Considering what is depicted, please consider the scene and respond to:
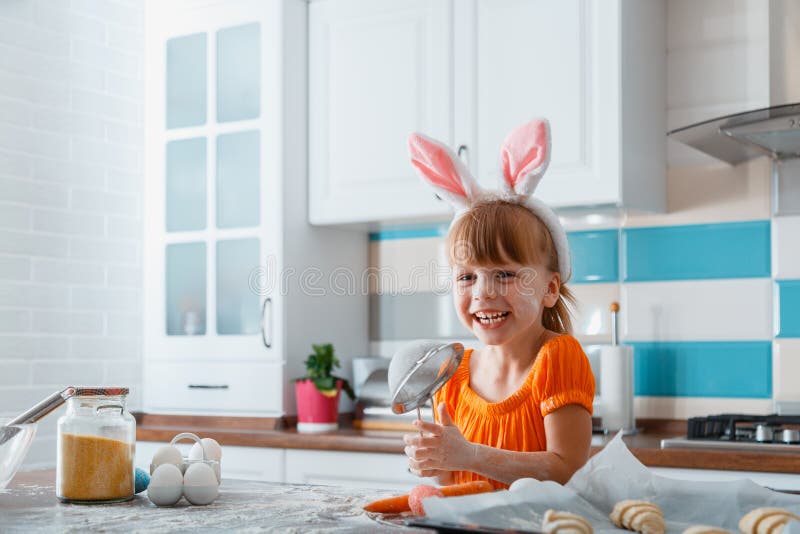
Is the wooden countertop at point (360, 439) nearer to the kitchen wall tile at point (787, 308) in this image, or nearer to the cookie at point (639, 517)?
the kitchen wall tile at point (787, 308)

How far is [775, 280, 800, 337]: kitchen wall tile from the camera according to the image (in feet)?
9.14

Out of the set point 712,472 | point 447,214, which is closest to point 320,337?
point 447,214

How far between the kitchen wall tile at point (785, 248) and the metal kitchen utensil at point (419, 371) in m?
1.67

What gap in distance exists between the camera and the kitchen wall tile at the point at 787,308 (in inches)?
110

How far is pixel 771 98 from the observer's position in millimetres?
2789

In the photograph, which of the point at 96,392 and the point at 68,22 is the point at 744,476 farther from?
the point at 68,22

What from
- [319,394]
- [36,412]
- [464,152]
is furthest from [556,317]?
[319,394]

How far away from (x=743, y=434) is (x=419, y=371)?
1.41 metres

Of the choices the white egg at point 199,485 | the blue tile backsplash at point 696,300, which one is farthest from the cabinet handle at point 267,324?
the white egg at point 199,485

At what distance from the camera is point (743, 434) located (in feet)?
8.25

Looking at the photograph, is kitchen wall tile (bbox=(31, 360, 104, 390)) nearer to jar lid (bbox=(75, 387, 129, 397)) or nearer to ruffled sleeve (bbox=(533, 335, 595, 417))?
jar lid (bbox=(75, 387, 129, 397))

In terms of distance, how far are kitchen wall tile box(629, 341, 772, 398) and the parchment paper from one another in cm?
161

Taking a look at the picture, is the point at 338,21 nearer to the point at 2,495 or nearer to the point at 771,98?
the point at 771,98

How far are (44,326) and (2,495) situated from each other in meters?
1.59
